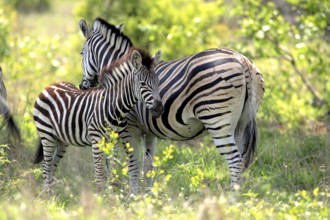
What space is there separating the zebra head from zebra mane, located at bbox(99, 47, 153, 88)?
0.04 feet

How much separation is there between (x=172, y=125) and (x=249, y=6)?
4644 mm

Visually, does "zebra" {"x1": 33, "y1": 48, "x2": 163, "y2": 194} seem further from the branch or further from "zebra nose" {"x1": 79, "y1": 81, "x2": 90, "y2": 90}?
the branch

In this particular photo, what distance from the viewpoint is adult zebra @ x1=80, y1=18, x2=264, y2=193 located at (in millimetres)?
7324

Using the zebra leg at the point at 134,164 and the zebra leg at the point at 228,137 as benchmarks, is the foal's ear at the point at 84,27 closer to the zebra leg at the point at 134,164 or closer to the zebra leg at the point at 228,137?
the zebra leg at the point at 134,164

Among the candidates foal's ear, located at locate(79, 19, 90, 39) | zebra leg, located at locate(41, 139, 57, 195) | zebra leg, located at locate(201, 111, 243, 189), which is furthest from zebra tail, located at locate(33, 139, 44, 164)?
zebra leg, located at locate(201, 111, 243, 189)

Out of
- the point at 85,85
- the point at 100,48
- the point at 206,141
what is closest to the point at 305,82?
the point at 206,141

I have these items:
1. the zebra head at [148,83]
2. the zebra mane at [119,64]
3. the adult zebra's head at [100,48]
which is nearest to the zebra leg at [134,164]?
the zebra mane at [119,64]

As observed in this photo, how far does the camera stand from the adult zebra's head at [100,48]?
8617mm

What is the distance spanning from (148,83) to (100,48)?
164 centimetres

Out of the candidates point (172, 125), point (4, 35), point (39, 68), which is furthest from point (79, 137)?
point (39, 68)

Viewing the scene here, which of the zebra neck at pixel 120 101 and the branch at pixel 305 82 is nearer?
the zebra neck at pixel 120 101

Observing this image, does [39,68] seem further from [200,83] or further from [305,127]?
[200,83]

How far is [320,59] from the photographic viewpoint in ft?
36.6

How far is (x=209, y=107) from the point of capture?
732cm
